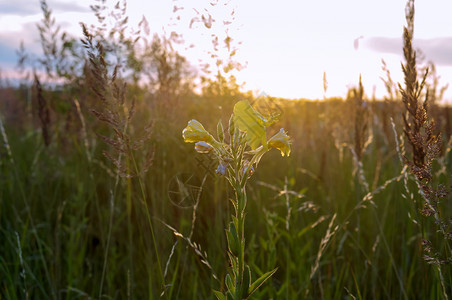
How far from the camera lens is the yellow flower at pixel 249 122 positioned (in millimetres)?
914

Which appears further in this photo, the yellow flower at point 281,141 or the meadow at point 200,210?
the meadow at point 200,210

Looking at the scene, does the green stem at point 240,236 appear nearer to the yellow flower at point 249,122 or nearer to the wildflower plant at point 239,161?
the wildflower plant at point 239,161

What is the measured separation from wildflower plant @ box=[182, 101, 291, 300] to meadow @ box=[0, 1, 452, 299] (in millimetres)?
173

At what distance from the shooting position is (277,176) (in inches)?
147

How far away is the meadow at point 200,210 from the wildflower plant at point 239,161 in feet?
0.57

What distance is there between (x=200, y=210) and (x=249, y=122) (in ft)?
6.45

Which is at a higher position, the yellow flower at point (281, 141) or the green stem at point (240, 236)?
the yellow flower at point (281, 141)

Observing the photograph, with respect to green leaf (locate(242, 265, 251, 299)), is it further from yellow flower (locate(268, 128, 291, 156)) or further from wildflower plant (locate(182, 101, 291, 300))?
yellow flower (locate(268, 128, 291, 156))

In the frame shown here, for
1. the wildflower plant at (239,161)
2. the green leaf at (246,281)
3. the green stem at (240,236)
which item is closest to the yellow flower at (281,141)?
the wildflower plant at (239,161)

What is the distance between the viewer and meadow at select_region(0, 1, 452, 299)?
4.70ft

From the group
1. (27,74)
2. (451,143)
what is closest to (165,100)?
(451,143)

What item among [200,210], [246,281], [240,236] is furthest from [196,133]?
[200,210]

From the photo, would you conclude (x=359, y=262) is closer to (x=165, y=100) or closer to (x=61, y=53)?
(x=165, y=100)

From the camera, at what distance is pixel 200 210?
280cm
